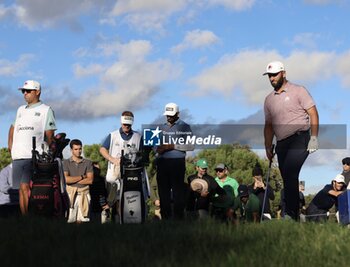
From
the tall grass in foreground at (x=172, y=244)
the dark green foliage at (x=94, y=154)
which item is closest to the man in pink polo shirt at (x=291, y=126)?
the tall grass in foreground at (x=172, y=244)

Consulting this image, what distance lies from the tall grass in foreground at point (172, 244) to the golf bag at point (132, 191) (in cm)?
365

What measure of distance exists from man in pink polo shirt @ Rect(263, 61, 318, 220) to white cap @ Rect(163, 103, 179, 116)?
210 cm

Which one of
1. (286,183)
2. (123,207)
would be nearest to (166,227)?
(286,183)

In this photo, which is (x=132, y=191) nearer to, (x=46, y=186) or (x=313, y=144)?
(x=46, y=186)

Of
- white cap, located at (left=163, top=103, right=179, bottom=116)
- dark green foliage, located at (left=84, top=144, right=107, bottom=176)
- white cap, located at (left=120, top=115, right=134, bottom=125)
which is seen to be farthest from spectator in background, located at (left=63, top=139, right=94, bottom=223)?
dark green foliage, located at (left=84, top=144, right=107, bottom=176)

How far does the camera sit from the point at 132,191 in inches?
460

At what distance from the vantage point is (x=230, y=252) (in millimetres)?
5621

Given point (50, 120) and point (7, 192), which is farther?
point (7, 192)

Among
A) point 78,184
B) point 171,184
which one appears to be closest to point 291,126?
point 171,184

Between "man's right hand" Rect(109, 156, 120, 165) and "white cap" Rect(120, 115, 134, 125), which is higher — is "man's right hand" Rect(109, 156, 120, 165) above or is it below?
below

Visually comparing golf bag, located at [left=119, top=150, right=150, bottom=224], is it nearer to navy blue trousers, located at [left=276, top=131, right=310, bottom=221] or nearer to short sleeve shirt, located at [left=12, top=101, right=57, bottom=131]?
short sleeve shirt, located at [left=12, top=101, right=57, bottom=131]

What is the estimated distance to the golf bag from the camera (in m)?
11.6

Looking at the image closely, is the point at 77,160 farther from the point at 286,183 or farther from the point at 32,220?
the point at 32,220

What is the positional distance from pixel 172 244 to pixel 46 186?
4.58 m
